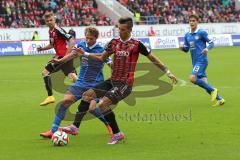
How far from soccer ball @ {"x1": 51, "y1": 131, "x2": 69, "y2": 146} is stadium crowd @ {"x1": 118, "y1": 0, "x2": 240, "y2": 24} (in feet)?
143

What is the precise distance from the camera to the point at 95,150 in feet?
31.1

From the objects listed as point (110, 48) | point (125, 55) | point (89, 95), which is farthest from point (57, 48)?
point (125, 55)

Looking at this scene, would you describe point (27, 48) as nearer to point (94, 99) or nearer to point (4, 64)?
point (4, 64)

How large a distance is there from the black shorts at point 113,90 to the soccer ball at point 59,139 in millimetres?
917

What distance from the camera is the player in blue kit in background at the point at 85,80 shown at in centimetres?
1038

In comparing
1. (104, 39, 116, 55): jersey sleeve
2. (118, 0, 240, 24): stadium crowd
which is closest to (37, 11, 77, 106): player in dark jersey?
(104, 39, 116, 55): jersey sleeve

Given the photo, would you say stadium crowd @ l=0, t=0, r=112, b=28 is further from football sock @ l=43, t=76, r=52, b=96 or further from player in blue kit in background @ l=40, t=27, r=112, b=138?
player in blue kit in background @ l=40, t=27, r=112, b=138

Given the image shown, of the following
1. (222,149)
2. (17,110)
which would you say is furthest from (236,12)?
(222,149)

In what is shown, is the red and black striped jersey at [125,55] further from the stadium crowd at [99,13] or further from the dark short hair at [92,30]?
the stadium crowd at [99,13]

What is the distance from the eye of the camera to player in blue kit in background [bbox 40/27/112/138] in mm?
10383

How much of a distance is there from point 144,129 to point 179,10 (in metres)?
47.3

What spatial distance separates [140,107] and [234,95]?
3.54 meters

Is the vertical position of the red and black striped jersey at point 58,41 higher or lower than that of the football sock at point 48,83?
higher

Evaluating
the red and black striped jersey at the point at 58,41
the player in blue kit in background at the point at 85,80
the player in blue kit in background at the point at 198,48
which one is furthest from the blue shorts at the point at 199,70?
the player in blue kit in background at the point at 85,80
